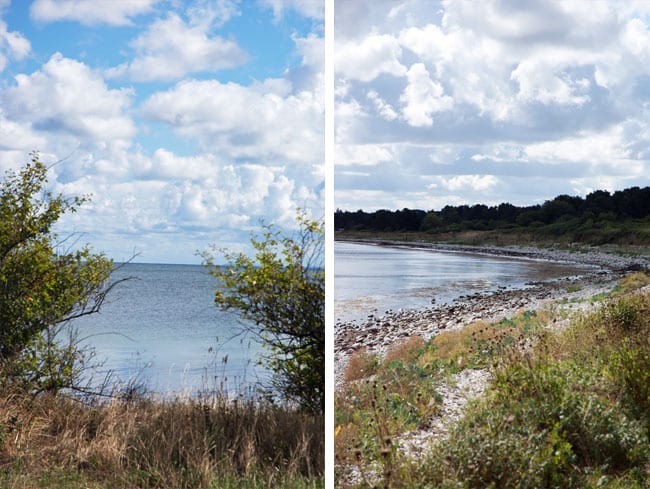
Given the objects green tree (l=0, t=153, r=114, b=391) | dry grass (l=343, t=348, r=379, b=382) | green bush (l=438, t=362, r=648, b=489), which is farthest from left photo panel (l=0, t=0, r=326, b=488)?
green bush (l=438, t=362, r=648, b=489)

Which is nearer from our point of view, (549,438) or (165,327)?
(549,438)

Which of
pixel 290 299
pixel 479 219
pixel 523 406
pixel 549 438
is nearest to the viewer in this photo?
pixel 549 438

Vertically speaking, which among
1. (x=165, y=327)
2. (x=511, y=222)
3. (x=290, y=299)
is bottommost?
(x=165, y=327)

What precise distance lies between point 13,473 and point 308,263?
201 cm

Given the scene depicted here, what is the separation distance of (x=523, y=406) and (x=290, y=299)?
169 cm

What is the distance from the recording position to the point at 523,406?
116 inches

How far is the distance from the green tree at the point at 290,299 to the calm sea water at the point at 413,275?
87 cm

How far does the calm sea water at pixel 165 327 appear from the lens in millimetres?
5805

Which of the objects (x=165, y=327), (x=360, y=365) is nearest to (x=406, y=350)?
(x=360, y=365)

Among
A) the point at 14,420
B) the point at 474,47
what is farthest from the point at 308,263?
the point at 14,420

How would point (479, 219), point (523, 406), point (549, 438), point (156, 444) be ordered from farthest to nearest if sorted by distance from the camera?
point (156, 444) < point (479, 219) < point (523, 406) < point (549, 438)

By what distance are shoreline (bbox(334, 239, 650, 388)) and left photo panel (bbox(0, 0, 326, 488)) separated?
34.3 inches

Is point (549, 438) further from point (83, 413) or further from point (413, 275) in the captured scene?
point (83, 413)

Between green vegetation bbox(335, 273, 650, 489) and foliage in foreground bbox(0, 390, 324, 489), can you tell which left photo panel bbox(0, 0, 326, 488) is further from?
green vegetation bbox(335, 273, 650, 489)
